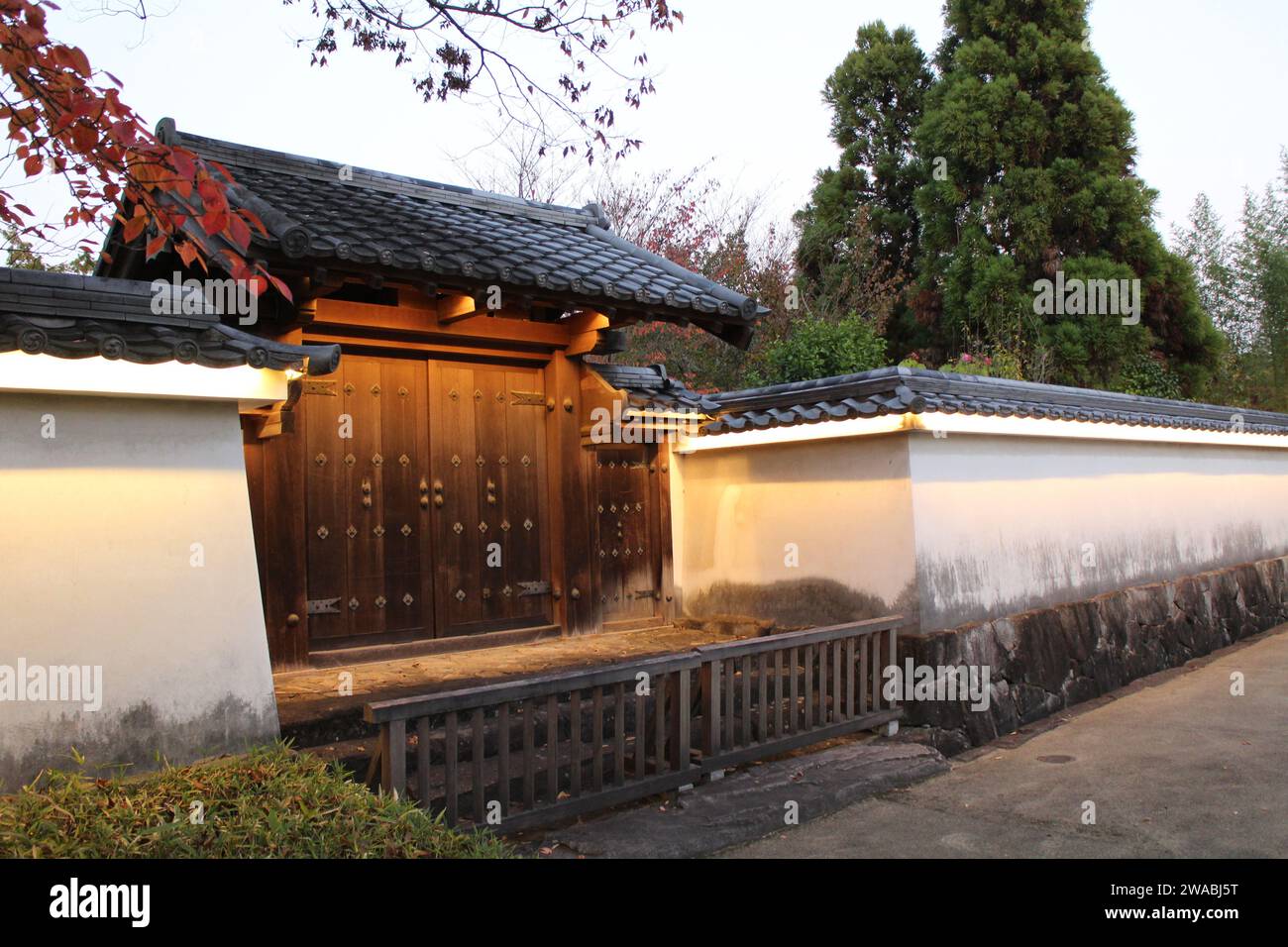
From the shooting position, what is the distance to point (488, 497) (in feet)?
25.9

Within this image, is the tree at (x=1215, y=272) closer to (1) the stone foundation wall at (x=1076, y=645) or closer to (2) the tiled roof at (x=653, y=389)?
(1) the stone foundation wall at (x=1076, y=645)

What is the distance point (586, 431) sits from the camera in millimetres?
8438

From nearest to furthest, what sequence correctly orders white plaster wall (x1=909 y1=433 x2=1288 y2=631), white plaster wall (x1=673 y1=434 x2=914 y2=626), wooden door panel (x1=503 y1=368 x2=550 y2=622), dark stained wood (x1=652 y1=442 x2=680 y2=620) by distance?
white plaster wall (x1=673 y1=434 x2=914 y2=626) → white plaster wall (x1=909 y1=433 x2=1288 y2=631) → wooden door panel (x1=503 y1=368 x2=550 y2=622) → dark stained wood (x1=652 y1=442 x2=680 y2=620)

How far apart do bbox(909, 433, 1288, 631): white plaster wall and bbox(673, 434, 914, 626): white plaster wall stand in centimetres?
25

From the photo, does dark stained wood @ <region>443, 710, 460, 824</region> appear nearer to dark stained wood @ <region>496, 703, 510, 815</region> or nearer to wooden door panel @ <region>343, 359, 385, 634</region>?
dark stained wood @ <region>496, 703, 510, 815</region>

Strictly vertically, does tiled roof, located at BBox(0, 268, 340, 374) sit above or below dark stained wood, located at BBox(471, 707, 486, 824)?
above

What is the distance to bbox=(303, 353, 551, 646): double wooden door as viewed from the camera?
7.00 m

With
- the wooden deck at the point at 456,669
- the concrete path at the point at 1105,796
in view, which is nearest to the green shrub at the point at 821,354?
the wooden deck at the point at 456,669

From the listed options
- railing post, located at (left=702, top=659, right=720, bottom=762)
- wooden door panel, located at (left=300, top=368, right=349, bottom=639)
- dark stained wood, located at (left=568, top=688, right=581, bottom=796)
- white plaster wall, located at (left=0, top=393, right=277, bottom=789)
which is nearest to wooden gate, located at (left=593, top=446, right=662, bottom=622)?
wooden door panel, located at (left=300, top=368, right=349, bottom=639)

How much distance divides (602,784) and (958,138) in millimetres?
17835

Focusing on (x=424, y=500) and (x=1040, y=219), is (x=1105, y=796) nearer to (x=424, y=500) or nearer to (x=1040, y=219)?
(x=424, y=500)
